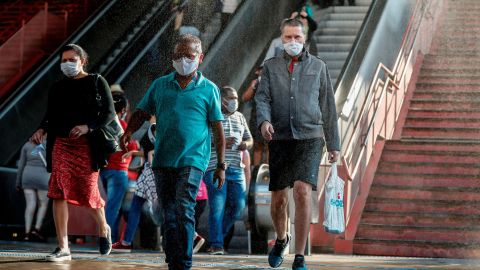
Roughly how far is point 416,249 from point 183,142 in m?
5.54

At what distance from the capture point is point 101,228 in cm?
930

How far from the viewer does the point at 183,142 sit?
6965 mm

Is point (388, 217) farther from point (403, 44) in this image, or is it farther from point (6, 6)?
point (6, 6)

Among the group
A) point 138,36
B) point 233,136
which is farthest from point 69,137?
point 138,36

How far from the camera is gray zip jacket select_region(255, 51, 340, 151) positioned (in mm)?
8102

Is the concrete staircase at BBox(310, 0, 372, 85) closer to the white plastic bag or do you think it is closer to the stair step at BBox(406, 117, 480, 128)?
the stair step at BBox(406, 117, 480, 128)

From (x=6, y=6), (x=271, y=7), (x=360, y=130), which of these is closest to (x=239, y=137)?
(x=360, y=130)

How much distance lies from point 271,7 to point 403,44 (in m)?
2.46

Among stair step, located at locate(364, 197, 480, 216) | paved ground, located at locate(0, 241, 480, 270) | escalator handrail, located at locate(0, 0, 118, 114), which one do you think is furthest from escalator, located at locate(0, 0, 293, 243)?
paved ground, located at locate(0, 241, 480, 270)

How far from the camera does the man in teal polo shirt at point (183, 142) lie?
269 inches

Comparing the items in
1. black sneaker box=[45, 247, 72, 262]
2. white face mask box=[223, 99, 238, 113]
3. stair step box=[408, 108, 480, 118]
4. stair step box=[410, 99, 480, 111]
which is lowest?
black sneaker box=[45, 247, 72, 262]

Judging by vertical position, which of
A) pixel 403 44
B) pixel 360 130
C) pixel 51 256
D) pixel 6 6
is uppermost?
pixel 6 6

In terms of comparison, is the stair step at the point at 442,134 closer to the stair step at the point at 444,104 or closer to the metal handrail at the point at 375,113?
the metal handrail at the point at 375,113

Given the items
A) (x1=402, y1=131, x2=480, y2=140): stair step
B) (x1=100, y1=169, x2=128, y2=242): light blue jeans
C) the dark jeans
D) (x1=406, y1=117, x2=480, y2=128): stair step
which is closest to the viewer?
→ the dark jeans
